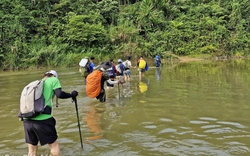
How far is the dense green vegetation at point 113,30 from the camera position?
104ft

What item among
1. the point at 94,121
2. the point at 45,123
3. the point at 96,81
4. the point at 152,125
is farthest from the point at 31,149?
the point at 96,81

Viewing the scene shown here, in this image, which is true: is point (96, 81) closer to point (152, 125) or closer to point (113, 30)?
point (152, 125)

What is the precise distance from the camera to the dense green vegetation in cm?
3166

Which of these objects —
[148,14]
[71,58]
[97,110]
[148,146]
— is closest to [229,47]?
[148,14]

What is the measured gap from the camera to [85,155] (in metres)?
4.97

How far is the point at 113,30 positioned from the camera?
35.6 metres

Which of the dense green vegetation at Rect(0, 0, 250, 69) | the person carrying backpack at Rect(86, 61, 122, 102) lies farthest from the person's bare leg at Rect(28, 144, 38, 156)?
the dense green vegetation at Rect(0, 0, 250, 69)

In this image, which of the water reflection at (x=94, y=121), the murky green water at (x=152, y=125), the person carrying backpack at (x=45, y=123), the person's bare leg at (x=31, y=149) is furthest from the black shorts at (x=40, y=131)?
the water reflection at (x=94, y=121)

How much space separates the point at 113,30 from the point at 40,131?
32017 mm

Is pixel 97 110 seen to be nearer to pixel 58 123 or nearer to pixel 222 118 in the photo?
pixel 58 123

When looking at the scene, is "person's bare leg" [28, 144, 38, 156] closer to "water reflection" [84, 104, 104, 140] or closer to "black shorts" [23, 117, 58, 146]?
"black shorts" [23, 117, 58, 146]

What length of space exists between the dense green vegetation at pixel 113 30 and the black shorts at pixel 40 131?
26480 millimetres

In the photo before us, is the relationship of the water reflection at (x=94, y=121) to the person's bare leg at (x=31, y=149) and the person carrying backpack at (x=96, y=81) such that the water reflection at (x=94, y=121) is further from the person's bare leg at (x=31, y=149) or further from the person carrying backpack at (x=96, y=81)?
the person's bare leg at (x=31, y=149)

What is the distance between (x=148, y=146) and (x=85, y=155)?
1.22 m
